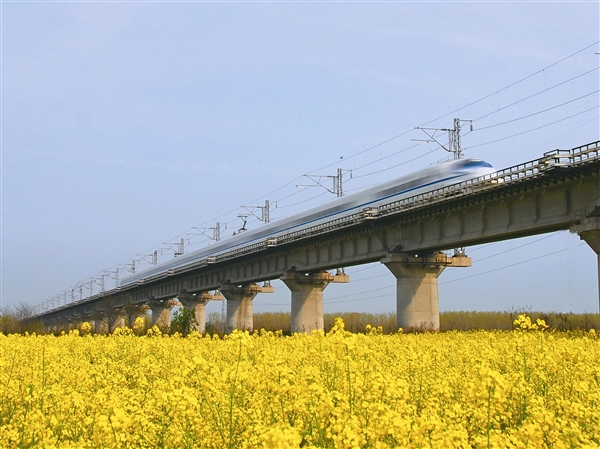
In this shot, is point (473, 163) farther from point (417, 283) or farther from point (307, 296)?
point (307, 296)

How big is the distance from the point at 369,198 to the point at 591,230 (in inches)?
792

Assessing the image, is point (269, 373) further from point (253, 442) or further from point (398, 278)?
point (398, 278)

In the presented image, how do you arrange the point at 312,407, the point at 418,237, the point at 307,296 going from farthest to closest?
1. the point at 307,296
2. the point at 418,237
3. the point at 312,407

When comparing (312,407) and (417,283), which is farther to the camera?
(417,283)

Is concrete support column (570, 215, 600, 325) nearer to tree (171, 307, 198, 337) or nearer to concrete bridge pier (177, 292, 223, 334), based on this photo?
tree (171, 307, 198, 337)

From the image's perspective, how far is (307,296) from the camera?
59.0 metres

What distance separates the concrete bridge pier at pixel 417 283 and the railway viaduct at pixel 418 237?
0.06 meters

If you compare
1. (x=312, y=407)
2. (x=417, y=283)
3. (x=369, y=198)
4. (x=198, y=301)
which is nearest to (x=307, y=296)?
(x=369, y=198)

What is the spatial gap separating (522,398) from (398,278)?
36101 millimetres

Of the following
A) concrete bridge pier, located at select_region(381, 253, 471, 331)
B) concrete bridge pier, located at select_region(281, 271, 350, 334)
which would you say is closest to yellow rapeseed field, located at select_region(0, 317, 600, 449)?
concrete bridge pier, located at select_region(381, 253, 471, 331)

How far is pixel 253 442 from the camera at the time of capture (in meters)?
6.45

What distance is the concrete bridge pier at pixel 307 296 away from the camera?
59.0m

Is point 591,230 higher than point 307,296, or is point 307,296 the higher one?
point 591,230

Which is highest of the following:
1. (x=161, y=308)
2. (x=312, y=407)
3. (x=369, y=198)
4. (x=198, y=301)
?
(x=369, y=198)
